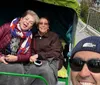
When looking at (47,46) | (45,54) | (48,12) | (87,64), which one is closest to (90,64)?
(87,64)

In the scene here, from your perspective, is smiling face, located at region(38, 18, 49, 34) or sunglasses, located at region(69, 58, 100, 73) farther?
smiling face, located at region(38, 18, 49, 34)

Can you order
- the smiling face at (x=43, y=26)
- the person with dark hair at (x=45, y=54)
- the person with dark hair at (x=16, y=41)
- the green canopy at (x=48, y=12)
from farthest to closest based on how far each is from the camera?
the green canopy at (x=48, y=12)
the smiling face at (x=43, y=26)
the person with dark hair at (x=16, y=41)
the person with dark hair at (x=45, y=54)

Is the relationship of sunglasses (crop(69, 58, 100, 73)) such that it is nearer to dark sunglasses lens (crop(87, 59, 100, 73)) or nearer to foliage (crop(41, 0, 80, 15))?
dark sunglasses lens (crop(87, 59, 100, 73))

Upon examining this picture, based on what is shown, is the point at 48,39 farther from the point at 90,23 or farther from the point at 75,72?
the point at 90,23

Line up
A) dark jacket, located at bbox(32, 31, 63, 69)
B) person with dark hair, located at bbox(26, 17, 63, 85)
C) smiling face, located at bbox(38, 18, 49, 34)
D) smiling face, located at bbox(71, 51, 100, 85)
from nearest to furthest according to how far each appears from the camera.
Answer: smiling face, located at bbox(71, 51, 100, 85), person with dark hair, located at bbox(26, 17, 63, 85), dark jacket, located at bbox(32, 31, 63, 69), smiling face, located at bbox(38, 18, 49, 34)

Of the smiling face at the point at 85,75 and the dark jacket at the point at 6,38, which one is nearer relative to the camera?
the smiling face at the point at 85,75

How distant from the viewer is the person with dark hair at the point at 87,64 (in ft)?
6.23

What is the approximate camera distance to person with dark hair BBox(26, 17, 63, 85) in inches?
194

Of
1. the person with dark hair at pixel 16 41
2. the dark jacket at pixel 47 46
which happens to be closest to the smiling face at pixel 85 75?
the person with dark hair at pixel 16 41

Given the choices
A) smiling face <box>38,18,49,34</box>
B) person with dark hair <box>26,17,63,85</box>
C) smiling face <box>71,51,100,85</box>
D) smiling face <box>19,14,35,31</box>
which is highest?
smiling face <box>71,51,100,85</box>

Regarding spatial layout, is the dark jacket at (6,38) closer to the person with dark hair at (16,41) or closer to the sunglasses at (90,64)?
the person with dark hair at (16,41)

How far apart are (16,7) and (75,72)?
15.3 feet

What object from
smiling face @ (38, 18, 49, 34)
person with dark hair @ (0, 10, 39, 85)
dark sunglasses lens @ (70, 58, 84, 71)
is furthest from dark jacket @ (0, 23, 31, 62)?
dark sunglasses lens @ (70, 58, 84, 71)

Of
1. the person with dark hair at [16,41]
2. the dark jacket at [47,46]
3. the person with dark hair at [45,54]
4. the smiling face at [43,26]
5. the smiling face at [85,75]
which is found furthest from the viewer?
the smiling face at [43,26]
